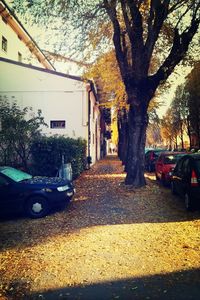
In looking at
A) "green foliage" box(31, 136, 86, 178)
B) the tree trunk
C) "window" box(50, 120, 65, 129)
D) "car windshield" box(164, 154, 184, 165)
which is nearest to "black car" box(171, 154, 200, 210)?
the tree trunk

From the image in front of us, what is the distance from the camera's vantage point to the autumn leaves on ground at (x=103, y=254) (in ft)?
14.1

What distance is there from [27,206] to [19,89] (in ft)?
47.5

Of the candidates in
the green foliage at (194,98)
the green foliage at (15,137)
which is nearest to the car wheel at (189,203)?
the green foliage at (15,137)

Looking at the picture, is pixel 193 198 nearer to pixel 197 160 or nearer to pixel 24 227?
pixel 197 160

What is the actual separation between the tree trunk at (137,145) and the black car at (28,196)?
199 inches

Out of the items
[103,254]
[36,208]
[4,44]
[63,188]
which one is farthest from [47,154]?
[4,44]

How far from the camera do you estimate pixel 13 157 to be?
50.7 ft

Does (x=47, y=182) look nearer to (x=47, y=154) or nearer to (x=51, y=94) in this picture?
(x=47, y=154)

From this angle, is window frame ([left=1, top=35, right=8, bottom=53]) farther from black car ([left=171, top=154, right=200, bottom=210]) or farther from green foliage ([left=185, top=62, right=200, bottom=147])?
green foliage ([left=185, top=62, right=200, bottom=147])

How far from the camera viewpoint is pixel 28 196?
862 centimetres

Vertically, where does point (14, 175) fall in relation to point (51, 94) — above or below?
below

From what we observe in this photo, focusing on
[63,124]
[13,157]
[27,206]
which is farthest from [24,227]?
[63,124]

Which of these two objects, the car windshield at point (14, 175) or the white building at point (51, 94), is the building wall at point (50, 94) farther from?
the car windshield at point (14, 175)

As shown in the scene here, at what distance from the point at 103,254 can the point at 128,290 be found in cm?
141
